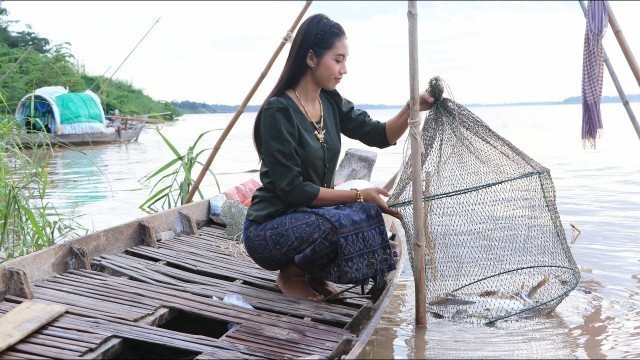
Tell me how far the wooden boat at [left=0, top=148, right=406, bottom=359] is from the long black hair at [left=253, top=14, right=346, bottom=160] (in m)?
0.75

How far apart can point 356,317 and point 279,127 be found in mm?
854

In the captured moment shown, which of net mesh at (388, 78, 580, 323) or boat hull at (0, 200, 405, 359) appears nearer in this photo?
boat hull at (0, 200, 405, 359)

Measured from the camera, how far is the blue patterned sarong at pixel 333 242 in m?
3.07

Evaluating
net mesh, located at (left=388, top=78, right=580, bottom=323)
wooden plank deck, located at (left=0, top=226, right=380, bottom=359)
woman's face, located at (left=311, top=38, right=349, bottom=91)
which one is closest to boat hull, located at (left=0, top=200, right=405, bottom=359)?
wooden plank deck, located at (left=0, top=226, right=380, bottom=359)

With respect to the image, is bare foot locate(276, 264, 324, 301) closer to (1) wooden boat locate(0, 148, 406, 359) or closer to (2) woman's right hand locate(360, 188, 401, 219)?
(1) wooden boat locate(0, 148, 406, 359)

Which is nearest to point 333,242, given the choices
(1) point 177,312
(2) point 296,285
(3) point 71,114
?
(2) point 296,285

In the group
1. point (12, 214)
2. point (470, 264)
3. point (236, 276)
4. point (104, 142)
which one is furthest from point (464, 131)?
point (104, 142)

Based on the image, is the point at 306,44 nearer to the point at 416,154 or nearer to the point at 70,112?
the point at 416,154

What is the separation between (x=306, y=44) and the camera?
3197mm

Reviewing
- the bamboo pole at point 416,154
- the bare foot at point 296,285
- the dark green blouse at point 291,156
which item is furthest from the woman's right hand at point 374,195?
the bare foot at point 296,285

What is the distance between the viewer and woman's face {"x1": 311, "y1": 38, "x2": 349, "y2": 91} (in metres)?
3.20

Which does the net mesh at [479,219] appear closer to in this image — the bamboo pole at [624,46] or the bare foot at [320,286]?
the bare foot at [320,286]

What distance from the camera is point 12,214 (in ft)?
14.1

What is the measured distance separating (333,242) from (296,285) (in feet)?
1.28
